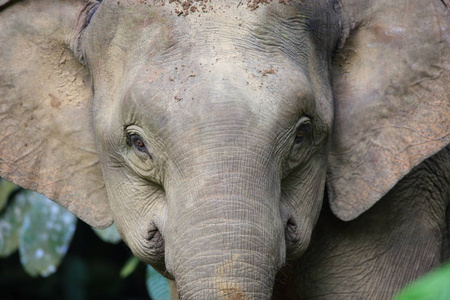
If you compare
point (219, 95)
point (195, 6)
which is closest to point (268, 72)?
point (219, 95)

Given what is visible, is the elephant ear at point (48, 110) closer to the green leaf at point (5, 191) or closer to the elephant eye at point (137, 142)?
the elephant eye at point (137, 142)

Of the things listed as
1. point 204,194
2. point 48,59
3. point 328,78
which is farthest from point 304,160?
point 48,59

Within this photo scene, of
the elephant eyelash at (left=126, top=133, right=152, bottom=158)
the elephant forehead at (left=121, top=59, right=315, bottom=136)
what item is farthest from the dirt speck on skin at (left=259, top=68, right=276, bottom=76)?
the elephant eyelash at (left=126, top=133, right=152, bottom=158)

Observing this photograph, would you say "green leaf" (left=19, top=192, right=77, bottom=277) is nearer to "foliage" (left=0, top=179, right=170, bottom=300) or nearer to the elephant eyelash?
"foliage" (left=0, top=179, right=170, bottom=300)

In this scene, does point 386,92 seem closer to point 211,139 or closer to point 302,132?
point 302,132

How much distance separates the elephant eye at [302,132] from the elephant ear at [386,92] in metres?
0.33

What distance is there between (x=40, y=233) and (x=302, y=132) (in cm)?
267

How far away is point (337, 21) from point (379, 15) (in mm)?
185

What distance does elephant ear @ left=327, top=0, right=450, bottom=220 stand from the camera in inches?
106

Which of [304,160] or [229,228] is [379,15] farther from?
[229,228]

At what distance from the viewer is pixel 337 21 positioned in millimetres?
2625

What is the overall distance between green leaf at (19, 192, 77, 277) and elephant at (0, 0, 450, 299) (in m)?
1.68

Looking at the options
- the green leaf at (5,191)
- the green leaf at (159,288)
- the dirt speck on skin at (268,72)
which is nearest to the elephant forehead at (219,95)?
the dirt speck on skin at (268,72)

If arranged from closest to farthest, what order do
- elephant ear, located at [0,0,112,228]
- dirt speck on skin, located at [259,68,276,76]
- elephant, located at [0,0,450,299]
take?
1. elephant, located at [0,0,450,299]
2. dirt speck on skin, located at [259,68,276,76]
3. elephant ear, located at [0,0,112,228]
